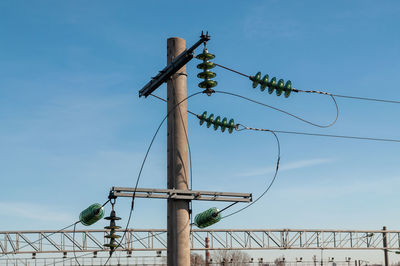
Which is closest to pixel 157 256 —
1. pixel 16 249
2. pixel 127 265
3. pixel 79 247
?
pixel 127 265

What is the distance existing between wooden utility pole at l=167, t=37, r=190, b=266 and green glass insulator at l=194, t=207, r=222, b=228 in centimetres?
115

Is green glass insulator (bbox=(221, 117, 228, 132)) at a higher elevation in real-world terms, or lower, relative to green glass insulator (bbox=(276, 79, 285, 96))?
lower

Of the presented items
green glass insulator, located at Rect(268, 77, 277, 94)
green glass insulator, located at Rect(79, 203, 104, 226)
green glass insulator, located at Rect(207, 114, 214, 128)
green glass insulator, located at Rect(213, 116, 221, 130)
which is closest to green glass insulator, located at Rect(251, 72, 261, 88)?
green glass insulator, located at Rect(268, 77, 277, 94)

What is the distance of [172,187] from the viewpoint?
52.1 ft

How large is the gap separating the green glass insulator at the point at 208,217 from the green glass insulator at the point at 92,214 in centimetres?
280

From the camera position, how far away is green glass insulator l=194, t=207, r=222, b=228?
54.5ft

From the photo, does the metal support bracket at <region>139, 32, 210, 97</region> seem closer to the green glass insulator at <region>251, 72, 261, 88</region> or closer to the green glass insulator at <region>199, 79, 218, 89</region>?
the green glass insulator at <region>199, 79, 218, 89</region>

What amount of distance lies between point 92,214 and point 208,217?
3.22 meters

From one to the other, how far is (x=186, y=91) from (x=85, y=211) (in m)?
4.34

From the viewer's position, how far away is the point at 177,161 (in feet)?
52.0

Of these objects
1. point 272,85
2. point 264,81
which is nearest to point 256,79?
point 264,81

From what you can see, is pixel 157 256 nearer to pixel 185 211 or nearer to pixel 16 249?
pixel 16 249

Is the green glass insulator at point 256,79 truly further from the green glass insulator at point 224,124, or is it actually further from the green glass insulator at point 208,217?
the green glass insulator at point 208,217

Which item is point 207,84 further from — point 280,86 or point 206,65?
point 280,86
